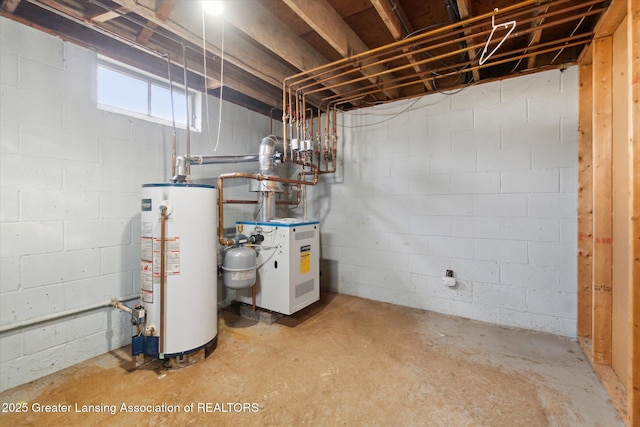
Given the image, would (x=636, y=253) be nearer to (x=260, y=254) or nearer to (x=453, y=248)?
(x=453, y=248)

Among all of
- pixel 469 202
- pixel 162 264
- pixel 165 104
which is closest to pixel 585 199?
pixel 469 202

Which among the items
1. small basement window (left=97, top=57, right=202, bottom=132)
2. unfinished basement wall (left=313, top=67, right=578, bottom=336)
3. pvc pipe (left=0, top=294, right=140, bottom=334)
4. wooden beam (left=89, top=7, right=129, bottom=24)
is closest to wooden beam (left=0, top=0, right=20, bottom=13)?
wooden beam (left=89, top=7, right=129, bottom=24)

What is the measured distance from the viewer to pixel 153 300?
→ 182 centimetres

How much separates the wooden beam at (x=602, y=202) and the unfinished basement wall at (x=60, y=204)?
3.42m

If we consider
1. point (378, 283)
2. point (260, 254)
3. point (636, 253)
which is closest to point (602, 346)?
point (636, 253)

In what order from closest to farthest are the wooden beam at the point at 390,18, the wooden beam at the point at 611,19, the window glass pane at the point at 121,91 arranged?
the wooden beam at the point at 611,19 → the wooden beam at the point at 390,18 → the window glass pane at the point at 121,91

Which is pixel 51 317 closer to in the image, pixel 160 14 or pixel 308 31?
pixel 160 14

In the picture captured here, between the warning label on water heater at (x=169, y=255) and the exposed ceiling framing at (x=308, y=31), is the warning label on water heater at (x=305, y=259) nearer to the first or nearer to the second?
the warning label on water heater at (x=169, y=255)

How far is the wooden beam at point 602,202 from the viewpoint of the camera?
185cm

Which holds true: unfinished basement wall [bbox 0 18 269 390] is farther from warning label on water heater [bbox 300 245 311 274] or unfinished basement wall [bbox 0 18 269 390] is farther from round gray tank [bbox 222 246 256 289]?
warning label on water heater [bbox 300 245 311 274]

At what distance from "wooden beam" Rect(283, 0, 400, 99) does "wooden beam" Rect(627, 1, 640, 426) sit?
158cm

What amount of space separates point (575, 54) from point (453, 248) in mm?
1967

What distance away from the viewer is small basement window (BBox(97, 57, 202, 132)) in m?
2.15

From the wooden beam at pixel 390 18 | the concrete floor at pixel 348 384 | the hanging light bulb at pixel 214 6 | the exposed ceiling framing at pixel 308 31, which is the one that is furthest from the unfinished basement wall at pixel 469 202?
the hanging light bulb at pixel 214 6
